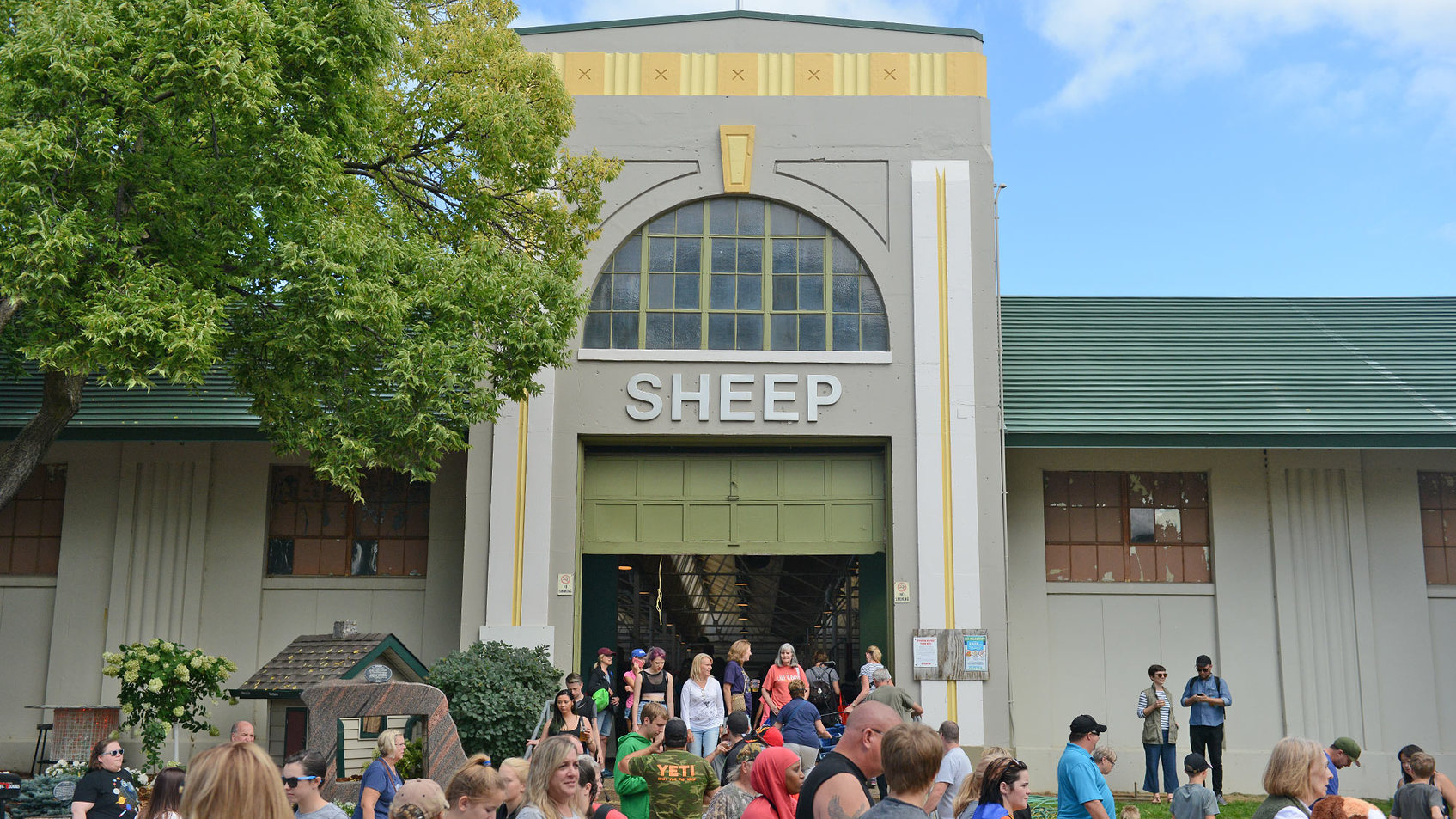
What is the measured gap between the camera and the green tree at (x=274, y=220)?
39.1 feet

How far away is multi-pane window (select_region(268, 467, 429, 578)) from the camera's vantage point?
63.3ft

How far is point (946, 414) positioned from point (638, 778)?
9.94m

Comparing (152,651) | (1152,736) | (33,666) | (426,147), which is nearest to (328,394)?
(426,147)

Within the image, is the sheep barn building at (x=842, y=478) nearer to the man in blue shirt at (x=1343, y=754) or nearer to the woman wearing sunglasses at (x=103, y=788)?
the man in blue shirt at (x=1343, y=754)

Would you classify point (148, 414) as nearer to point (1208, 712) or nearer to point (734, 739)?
point (734, 739)

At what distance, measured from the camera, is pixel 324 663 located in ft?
49.1

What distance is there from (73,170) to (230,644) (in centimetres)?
868

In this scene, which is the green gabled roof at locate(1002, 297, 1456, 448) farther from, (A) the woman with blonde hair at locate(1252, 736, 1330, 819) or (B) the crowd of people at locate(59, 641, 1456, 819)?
(A) the woman with blonde hair at locate(1252, 736, 1330, 819)

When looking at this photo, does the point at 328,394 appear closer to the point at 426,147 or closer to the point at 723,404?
the point at 426,147

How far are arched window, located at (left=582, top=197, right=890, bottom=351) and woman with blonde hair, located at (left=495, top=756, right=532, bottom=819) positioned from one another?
10.5 m

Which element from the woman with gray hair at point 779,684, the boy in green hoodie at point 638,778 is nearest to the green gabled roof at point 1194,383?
the woman with gray hair at point 779,684

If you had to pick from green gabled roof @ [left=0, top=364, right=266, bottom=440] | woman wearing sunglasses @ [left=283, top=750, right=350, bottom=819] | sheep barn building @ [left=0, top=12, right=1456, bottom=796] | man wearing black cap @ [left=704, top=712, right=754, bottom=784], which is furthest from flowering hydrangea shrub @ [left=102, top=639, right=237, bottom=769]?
woman wearing sunglasses @ [left=283, top=750, right=350, bottom=819]

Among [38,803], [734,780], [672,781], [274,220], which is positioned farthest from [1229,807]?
[38,803]

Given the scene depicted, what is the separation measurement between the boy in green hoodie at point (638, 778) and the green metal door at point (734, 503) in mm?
7764
